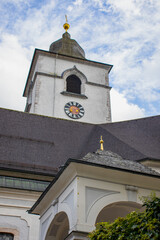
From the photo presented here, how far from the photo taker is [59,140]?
68.8 feet

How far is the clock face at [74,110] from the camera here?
2951 cm

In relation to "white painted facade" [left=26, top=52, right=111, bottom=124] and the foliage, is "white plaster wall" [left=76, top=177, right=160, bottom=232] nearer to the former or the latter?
the foliage

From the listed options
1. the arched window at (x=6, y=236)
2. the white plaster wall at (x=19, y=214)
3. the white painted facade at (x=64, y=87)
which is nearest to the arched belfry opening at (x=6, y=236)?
the arched window at (x=6, y=236)

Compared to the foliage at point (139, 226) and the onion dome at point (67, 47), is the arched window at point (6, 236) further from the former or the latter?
the onion dome at point (67, 47)

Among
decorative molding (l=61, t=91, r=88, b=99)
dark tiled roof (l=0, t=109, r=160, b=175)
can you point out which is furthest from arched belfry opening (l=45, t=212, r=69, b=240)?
decorative molding (l=61, t=91, r=88, b=99)

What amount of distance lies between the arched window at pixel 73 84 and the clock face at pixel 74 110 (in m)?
1.75

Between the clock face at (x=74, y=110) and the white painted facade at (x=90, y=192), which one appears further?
the clock face at (x=74, y=110)

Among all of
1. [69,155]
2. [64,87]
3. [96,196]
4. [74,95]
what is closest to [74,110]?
[74,95]

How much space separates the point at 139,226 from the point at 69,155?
47.6 ft

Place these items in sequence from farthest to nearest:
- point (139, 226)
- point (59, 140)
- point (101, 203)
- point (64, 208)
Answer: point (59, 140) < point (64, 208) < point (101, 203) < point (139, 226)

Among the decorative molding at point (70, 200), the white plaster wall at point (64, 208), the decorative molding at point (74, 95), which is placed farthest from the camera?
the decorative molding at point (74, 95)

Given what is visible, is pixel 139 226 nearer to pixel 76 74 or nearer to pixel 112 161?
pixel 112 161

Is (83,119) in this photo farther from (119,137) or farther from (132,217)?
(132,217)

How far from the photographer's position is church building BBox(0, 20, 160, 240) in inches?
350
